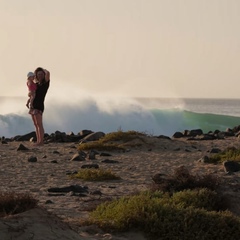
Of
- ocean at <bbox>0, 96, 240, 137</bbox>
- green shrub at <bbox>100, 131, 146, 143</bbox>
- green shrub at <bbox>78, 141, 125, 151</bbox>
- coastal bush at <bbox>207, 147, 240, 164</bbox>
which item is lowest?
coastal bush at <bbox>207, 147, 240, 164</bbox>

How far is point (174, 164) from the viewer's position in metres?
14.4

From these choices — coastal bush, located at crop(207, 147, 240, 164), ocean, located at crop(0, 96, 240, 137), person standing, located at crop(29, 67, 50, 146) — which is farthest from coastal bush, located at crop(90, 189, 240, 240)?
ocean, located at crop(0, 96, 240, 137)

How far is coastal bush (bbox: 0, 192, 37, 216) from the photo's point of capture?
687 centimetres

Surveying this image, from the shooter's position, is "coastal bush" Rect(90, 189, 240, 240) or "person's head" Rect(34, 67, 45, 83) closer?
"coastal bush" Rect(90, 189, 240, 240)

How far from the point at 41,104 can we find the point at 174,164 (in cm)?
469

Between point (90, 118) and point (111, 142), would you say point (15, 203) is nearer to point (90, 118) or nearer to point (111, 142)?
point (111, 142)

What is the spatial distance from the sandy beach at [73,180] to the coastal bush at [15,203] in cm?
17

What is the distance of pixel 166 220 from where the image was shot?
7.13 meters

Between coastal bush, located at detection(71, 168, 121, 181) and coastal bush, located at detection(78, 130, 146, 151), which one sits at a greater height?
coastal bush, located at detection(78, 130, 146, 151)

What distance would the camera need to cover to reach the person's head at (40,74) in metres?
17.3

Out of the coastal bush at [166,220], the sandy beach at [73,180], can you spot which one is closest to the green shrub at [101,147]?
the sandy beach at [73,180]

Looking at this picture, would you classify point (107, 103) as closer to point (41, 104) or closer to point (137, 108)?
point (137, 108)

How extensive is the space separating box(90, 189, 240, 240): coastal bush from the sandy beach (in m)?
0.16

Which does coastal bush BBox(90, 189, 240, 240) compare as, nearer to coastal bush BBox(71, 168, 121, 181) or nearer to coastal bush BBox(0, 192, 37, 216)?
coastal bush BBox(0, 192, 37, 216)
